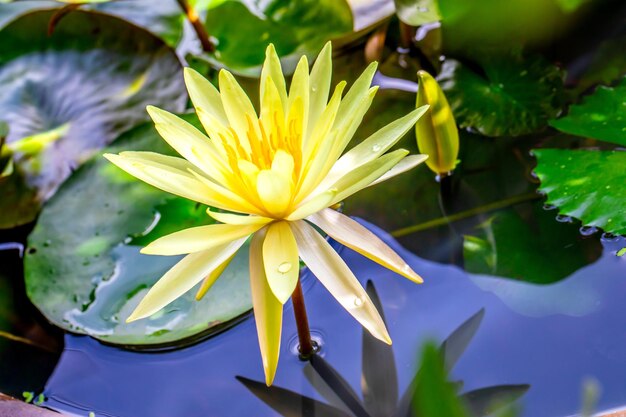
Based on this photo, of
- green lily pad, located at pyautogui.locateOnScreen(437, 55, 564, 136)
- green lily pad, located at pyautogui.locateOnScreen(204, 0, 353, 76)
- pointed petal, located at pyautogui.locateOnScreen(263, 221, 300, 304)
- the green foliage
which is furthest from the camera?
green lily pad, located at pyautogui.locateOnScreen(204, 0, 353, 76)

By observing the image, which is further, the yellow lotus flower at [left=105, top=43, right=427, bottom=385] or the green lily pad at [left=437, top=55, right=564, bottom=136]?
the green lily pad at [left=437, top=55, right=564, bottom=136]

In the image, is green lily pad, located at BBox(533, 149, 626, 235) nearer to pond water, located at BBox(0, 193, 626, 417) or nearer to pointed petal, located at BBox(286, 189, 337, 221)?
pond water, located at BBox(0, 193, 626, 417)

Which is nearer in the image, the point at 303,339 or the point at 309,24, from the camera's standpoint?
the point at 303,339

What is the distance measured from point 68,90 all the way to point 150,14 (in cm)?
37

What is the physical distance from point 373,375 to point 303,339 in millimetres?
137

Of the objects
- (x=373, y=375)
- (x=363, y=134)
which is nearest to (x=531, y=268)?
(x=373, y=375)

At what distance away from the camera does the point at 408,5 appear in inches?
59.8

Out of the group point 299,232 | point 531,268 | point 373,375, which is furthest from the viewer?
point 531,268

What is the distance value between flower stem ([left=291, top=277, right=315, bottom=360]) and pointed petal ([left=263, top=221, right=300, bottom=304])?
97 millimetres

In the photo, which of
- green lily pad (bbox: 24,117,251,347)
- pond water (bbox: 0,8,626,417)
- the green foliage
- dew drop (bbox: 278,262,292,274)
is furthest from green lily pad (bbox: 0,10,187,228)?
the green foliage

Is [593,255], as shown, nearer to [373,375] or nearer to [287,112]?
[373,375]

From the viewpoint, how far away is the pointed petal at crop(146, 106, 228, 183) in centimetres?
97

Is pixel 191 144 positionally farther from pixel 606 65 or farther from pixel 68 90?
pixel 606 65

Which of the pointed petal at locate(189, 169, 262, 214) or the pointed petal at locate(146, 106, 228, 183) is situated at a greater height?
the pointed petal at locate(146, 106, 228, 183)
